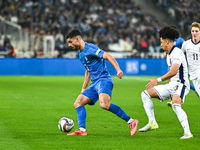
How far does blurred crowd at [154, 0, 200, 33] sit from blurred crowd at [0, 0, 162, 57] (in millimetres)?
2264

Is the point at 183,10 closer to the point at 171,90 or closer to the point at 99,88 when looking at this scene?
the point at 171,90

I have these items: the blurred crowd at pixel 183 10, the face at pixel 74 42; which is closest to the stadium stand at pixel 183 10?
the blurred crowd at pixel 183 10

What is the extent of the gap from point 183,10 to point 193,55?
30880 mm

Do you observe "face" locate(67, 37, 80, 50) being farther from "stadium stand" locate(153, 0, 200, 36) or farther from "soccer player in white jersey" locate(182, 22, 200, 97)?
"stadium stand" locate(153, 0, 200, 36)

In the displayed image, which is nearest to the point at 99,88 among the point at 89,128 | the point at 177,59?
the point at 89,128

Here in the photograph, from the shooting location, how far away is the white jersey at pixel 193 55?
9.55m

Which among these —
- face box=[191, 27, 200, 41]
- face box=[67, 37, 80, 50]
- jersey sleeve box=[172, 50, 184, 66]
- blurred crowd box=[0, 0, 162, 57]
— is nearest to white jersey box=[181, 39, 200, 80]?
face box=[191, 27, 200, 41]

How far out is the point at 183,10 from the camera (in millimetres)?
39469

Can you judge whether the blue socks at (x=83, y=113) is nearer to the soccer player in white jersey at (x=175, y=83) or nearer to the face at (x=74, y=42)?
the soccer player in white jersey at (x=175, y=83)

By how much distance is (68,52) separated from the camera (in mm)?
30297

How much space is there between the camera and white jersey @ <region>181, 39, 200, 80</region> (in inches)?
376

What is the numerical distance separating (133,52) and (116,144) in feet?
78.5

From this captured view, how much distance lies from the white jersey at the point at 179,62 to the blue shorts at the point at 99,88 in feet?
3.74

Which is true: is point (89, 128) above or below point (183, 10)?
below
